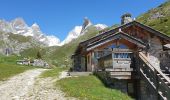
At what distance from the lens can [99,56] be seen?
41.1m

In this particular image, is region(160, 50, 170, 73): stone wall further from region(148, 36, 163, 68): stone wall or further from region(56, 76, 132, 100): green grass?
region(148, 36, 163, 68): stone wall

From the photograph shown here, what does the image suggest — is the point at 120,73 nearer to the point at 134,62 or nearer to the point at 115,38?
the point at 134,62

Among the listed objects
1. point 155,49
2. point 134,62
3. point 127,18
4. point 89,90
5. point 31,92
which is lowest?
point 31,92

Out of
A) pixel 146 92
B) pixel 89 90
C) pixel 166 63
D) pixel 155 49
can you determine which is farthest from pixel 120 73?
pixel 155 49

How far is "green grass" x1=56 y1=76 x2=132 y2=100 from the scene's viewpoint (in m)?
25.8

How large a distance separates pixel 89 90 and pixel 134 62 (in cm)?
661

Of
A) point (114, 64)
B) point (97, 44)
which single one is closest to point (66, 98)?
point (114, 64)

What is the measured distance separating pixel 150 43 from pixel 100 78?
14.3m

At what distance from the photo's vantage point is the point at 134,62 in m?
32.4

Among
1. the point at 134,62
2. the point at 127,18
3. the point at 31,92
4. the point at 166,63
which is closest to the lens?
the point at 31,92

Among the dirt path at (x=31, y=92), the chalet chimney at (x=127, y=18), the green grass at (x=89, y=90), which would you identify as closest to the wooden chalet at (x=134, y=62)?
the chalet chimney at (x=127, y=18)

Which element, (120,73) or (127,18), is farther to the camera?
(127,18)

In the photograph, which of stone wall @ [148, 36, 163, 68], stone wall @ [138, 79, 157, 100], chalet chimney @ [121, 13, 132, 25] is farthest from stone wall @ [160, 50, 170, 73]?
chalet chimney @ [121, 13, 132, 25]

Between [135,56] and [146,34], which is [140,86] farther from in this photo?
[146,34]
